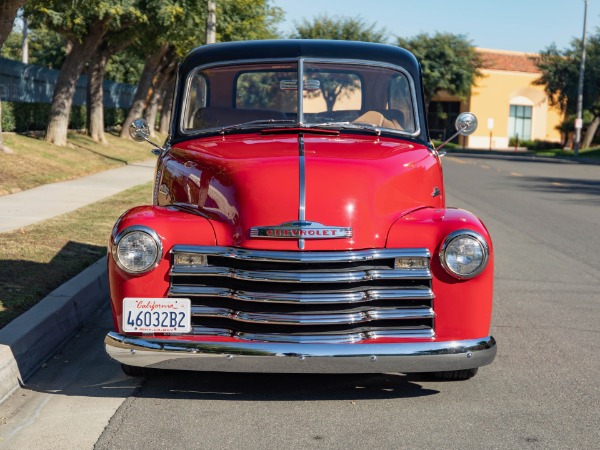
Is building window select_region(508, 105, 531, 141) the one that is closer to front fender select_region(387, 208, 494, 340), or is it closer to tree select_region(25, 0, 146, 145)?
tree select_region(25, 0, 146, 145)

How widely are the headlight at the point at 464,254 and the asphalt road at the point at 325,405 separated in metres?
0.71

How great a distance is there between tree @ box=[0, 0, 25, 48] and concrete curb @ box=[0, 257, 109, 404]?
37.6ft

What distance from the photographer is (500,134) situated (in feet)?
246

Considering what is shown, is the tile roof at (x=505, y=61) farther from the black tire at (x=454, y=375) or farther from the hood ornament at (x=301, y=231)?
the hood ornament at (x=301, y=231)

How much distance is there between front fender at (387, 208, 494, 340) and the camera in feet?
17.2

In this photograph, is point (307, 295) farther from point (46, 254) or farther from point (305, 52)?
point (46, 254)

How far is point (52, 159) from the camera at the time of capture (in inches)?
907

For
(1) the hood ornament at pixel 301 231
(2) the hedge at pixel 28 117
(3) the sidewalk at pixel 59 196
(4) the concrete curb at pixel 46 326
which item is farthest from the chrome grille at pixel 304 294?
(2) the hedge at pixel 28 117

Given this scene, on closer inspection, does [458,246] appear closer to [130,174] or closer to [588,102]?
[130,174]

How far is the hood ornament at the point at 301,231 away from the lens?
5.15 meters

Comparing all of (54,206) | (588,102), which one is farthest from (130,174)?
(588,102)

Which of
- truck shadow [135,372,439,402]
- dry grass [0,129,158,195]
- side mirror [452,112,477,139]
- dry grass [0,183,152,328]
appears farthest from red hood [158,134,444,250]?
dry grass [0,129,158,195]

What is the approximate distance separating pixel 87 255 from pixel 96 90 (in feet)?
78.5

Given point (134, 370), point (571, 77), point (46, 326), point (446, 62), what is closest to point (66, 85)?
point (46, 326)
